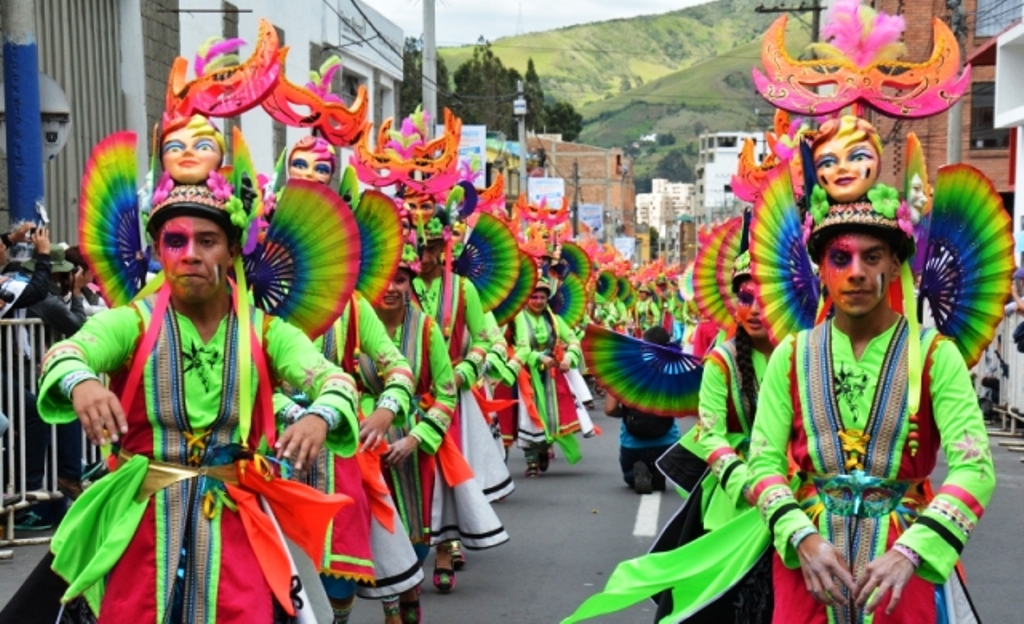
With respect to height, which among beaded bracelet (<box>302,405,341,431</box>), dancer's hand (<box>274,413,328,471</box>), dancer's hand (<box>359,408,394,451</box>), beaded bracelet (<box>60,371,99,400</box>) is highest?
beaded bracelet (<box>60,371,99,400</box>)

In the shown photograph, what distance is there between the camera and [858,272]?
186 inches

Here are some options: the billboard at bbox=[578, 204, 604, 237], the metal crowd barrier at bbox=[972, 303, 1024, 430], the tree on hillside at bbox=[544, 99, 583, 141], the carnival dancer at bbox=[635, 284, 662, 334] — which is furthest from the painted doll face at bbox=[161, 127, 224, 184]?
the tree on hillside at bbox=[544, 99, 583, 141]

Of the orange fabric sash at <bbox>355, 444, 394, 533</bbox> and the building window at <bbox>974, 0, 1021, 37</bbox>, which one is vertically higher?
the building window at <bbox>974, 0, 1021, 37</bbox>

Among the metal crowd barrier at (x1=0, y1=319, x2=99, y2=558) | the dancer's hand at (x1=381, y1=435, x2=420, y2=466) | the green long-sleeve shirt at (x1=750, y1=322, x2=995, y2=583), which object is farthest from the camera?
the metal crowd barrier at (x1=0, y1=319, x2=99, y2=558)

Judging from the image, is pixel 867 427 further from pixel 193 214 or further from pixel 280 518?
pixel 193 214

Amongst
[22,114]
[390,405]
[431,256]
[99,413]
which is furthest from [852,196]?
[22,114]

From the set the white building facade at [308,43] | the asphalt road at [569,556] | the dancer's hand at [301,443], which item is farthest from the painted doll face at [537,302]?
the dancer's hand at [301,443]

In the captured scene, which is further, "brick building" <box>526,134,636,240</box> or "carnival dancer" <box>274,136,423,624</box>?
"brick building" <box>526,134,636,240</box>

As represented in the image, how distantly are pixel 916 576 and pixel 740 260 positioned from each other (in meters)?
3.07

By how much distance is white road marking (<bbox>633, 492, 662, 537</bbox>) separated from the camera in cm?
1142

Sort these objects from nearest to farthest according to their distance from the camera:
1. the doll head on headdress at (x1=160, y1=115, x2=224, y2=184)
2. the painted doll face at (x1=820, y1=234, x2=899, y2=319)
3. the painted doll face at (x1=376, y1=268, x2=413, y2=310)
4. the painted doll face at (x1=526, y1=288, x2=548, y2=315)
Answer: the painted doll face at (x1=820, y1=234, x2=899, y2=319), the doll head on headdress at (x1=160, y1=115, x2=224, y2=184), the painted doll face at (x1=376, y1=268, x2=413, y2=310), the painted doll face at (x1=526, y1=288, x2=548, y2=315)

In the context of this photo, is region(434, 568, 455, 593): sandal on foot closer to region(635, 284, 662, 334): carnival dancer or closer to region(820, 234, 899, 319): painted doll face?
region(820, 234, 899, 319): painted doll face

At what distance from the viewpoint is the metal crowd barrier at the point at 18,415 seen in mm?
9992

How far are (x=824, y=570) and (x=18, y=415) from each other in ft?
22.4
